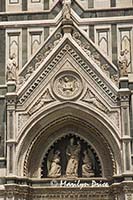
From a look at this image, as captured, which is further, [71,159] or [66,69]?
[66,69]

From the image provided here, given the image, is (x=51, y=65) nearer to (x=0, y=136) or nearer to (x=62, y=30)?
(x=62, y=30)

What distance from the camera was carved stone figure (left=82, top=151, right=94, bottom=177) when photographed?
57.2 feet

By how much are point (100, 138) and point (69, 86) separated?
66.2 inches

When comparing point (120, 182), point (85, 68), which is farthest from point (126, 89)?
point (120, 182)

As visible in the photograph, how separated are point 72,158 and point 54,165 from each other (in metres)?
0.54

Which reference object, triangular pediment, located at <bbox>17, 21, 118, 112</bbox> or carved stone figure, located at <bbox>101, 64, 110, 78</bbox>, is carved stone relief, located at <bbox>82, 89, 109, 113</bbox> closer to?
triangular pediment, located at <bbox>17, 21, 118, 112</bbox>

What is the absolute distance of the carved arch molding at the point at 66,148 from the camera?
57.2ft

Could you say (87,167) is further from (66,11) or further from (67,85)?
(66,11)

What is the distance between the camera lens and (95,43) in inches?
730

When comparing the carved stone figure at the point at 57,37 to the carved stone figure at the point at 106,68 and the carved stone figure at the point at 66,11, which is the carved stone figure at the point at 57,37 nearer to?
the carved stone figure at the point at 66,11

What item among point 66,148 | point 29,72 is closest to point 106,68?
point 29,72

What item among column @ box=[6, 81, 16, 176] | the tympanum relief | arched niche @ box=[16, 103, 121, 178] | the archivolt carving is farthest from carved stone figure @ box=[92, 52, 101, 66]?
column @ box=[6, 81, 16, 176]

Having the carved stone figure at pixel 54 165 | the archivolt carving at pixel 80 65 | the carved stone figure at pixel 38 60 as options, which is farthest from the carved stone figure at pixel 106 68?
the carved stone figure at pixel 54 165

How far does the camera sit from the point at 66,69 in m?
17.8
